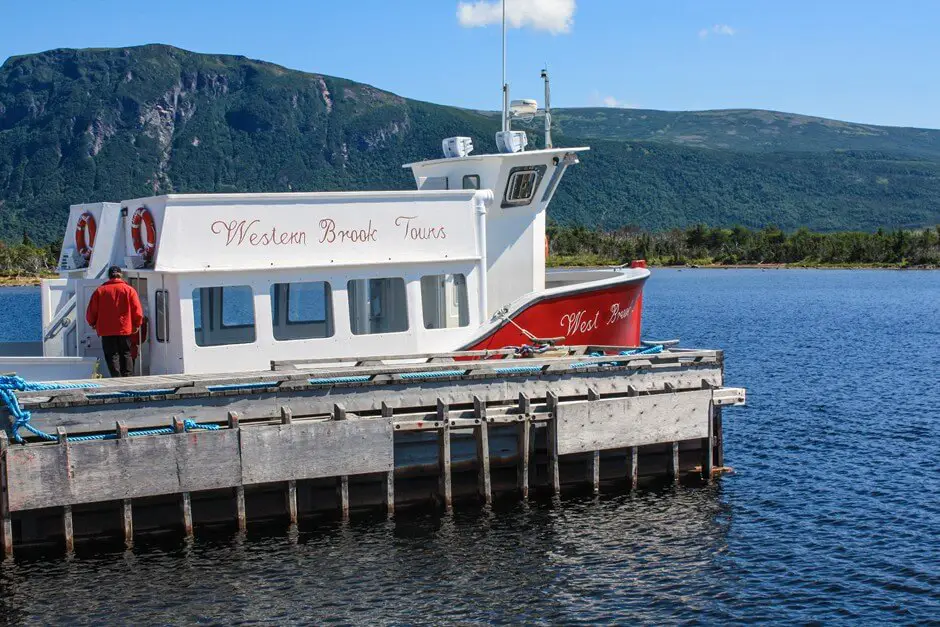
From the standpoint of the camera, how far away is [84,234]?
19.7 m

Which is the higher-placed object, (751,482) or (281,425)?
(281,425)

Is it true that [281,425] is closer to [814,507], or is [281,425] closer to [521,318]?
[521,318]

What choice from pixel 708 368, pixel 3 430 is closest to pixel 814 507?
pixel 708 368

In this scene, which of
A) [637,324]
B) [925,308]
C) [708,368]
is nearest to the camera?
[708,368]

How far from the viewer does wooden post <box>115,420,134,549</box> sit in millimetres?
14562

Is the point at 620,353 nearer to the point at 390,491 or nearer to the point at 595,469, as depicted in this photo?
the point at 595,469

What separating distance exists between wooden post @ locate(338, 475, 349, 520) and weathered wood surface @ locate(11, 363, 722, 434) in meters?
0.98

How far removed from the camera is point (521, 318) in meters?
20.1

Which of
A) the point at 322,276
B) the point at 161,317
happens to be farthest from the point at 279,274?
the point at 161,317

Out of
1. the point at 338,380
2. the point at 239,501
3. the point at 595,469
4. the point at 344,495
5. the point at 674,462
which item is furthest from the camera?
the point at 674,462

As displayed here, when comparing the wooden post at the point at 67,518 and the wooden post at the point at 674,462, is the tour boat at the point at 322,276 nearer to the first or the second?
the wooden post at the point at 674,462

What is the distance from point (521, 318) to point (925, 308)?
5799 centimetres

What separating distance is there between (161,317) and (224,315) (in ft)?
3.24

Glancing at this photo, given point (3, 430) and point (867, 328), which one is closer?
point (3, 430)
